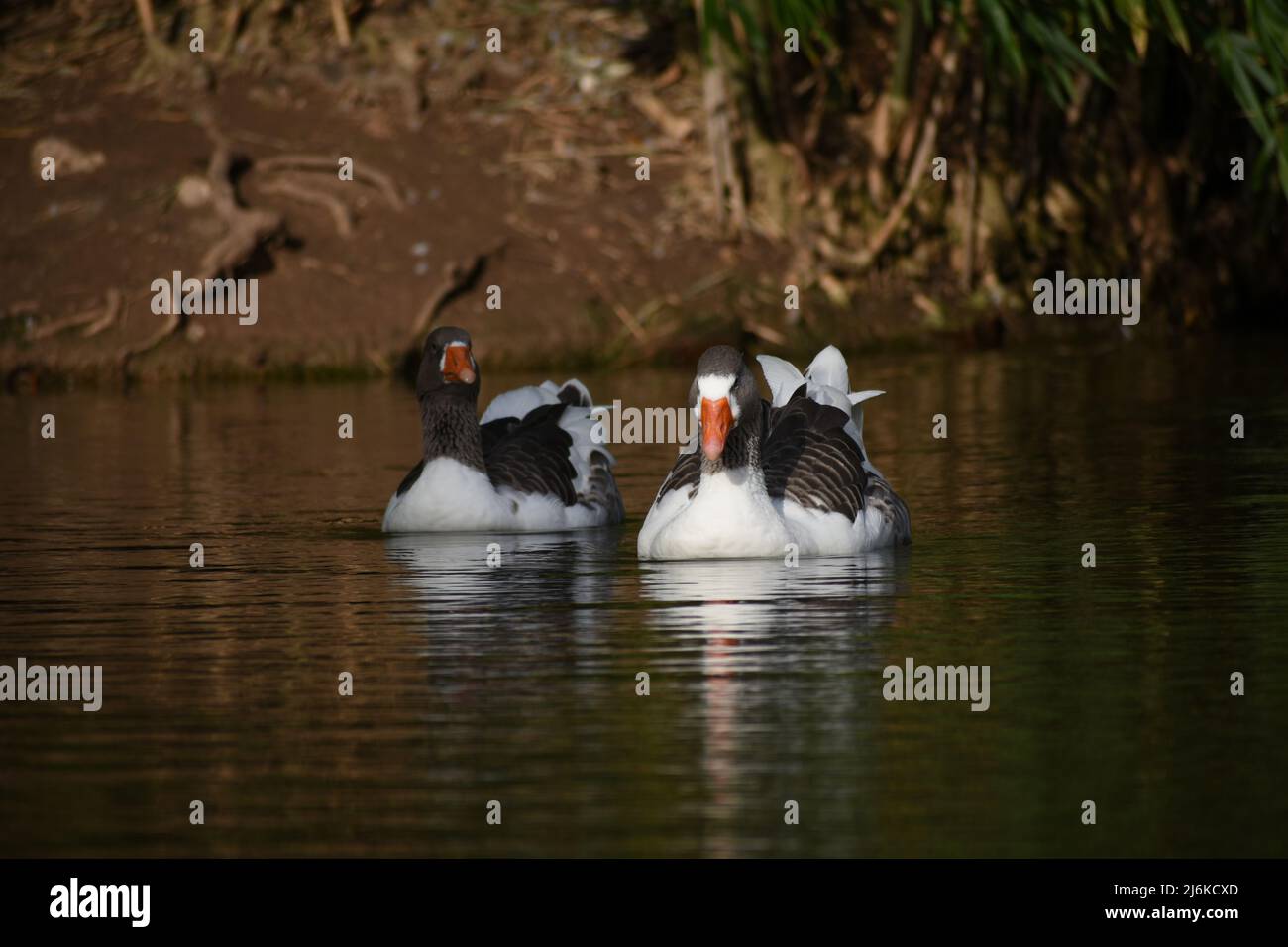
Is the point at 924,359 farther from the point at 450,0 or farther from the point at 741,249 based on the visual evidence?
the point at 450,0

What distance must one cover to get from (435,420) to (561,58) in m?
18.8

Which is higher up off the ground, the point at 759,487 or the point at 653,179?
the point at 653,179

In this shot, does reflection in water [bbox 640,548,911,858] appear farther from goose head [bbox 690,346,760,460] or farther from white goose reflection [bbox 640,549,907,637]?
goose head [bbox 690,346,760,460]

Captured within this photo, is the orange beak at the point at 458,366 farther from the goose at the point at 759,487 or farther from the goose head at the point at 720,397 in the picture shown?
the goose head at the point at 720,397

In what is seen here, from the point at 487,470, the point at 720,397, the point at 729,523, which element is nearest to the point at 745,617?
the point at 729,523

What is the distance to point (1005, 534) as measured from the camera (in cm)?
1443

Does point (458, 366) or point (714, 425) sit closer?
point (714, 425)

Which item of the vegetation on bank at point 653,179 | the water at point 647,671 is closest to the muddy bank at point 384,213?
the vegetation on bank at point 653,179

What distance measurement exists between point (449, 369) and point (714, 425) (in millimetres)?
3557

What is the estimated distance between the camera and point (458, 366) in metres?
16.2

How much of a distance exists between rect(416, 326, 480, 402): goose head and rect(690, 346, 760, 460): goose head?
2.96 meters

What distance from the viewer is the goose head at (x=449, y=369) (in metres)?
16.0

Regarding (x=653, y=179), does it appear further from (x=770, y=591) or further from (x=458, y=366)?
(x=770, y=591)

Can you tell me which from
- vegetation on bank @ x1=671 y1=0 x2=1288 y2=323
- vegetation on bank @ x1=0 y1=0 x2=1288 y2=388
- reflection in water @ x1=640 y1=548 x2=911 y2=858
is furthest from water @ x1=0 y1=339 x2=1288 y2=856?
vegetation on bank @ x1=671 y1=0 x2=1288 y2=323
